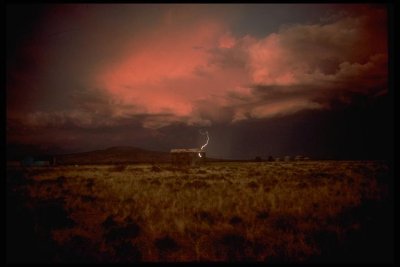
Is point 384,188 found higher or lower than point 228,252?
higher

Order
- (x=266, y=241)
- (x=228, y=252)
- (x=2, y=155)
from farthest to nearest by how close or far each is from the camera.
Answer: (x=2, y=155), (x=266, y=241), (x=228, y=252)

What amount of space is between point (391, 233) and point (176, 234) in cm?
642

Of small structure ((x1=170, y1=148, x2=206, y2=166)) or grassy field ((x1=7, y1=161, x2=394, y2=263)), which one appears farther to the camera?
small structure ((x1=170, y1=148, x2=206, y2=166))

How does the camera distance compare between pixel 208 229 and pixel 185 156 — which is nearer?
pixel 208 229

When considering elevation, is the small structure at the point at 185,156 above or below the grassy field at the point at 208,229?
above

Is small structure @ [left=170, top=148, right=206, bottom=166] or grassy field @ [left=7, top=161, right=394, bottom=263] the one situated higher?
small structure @ [left=170, top=148, right=206, bottom=166]

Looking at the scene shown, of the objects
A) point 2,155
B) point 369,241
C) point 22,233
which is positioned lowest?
point 22,233

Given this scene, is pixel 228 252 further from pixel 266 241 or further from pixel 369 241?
pixel 369 241

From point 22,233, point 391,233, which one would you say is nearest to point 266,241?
point 391,233

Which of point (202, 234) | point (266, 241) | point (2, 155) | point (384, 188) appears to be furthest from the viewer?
point (384, 188)

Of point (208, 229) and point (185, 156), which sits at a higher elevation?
point (185, 156)

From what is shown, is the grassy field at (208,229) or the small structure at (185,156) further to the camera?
the small structure at (185,156)

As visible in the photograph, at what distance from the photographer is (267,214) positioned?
10.2m

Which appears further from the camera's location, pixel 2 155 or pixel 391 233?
pixel 2 155
